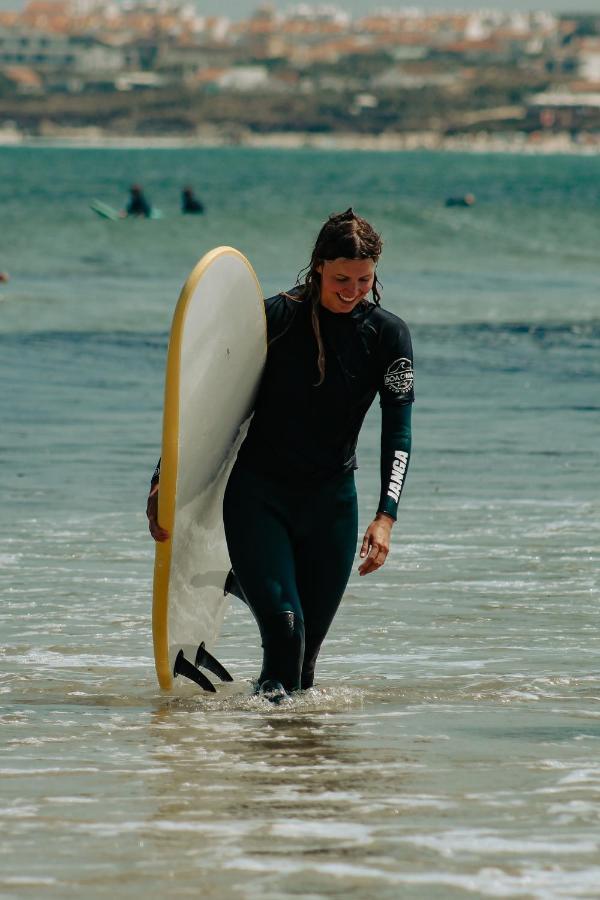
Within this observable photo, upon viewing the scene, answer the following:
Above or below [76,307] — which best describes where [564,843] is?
above

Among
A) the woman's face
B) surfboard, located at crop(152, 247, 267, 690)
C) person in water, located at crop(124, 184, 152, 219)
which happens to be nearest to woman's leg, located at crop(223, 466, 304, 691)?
surfboard, located at crop(152, 247, 267, 690)

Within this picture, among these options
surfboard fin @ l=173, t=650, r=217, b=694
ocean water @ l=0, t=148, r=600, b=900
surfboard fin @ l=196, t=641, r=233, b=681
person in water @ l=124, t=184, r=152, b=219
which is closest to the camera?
ocean water @ l=0, t=148, r=600, b=900

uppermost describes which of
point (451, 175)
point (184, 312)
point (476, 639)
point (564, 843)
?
point (184, 312)

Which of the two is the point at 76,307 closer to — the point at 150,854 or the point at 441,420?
the point at 441,420

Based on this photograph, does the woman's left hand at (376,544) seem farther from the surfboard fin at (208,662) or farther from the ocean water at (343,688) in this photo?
the surfboard fin at (208,662)

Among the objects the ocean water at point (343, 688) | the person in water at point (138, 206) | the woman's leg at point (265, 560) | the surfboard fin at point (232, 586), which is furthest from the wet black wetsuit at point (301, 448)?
the person in water at point (138, 206)

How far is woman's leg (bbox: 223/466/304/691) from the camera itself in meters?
4.95

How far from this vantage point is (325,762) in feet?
16.1

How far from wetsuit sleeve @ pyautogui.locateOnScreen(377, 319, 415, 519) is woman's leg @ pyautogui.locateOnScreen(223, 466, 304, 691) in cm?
30

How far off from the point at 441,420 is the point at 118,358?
17.7ft

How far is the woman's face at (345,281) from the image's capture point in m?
4.87

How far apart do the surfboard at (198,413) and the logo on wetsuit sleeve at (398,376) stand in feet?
1.15

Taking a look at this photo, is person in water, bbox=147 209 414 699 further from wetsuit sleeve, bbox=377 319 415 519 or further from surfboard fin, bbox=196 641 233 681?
surfboard fin, bbox=196 641 233 681

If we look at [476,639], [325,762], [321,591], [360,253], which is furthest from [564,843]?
[476,639]
